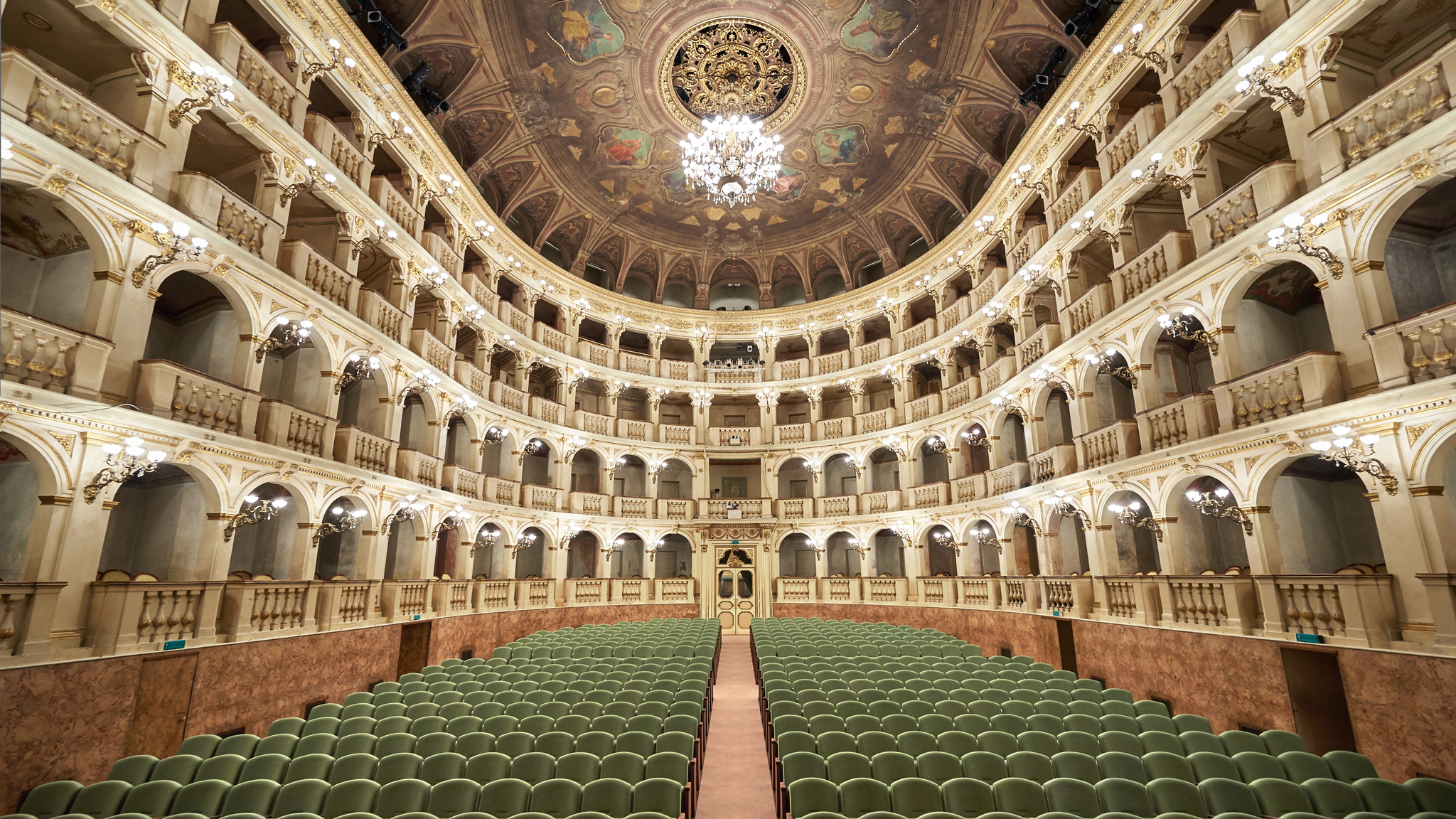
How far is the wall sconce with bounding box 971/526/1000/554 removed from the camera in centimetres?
2259

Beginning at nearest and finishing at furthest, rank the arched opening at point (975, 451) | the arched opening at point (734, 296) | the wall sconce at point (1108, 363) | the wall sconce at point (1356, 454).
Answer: the wall sconce at point (1356, 454), the wall sconce at point (1108, 363), the arched opening at point (975, 451), the arched opening at point (734, 296)

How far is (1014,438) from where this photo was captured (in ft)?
75.8


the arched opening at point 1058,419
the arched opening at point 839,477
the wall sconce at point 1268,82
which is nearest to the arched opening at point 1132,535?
the arched opening at point 1058,419

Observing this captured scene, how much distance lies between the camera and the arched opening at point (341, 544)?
16.1 metres

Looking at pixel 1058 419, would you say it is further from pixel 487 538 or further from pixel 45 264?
pixel 45 264

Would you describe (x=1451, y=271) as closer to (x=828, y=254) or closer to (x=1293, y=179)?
(x=1293, y=179)

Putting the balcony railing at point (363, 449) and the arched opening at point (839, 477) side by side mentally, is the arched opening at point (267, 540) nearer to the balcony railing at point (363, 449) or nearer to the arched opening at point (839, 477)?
the balcony railing at point (363, 449)

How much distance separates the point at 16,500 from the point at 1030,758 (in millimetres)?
15741

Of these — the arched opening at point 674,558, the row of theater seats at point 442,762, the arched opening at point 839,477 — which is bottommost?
the row of theater seats at point 442,762

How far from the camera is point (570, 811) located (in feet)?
20.4

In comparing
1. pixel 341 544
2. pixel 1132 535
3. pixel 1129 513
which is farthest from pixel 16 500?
pixel 1132 535

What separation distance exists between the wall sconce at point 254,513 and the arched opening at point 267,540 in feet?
0.05

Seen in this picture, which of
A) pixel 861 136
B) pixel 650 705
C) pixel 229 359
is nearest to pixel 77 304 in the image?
pixel 229 359

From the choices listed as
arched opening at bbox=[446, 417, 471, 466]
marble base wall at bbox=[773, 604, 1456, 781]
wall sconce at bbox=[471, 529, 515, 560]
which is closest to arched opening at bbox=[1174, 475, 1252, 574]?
marble base wall at bbox=[773, 604, 1456, 781]
